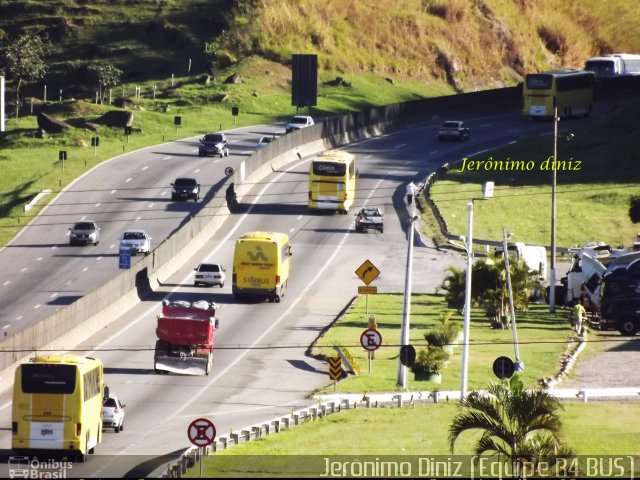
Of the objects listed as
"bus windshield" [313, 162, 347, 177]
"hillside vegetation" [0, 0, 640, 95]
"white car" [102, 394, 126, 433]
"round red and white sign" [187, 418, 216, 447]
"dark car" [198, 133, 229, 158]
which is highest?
"hillside vegetation" [0, 0, 640, 95]

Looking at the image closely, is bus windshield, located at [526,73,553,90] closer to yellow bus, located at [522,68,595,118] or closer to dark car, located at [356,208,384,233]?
yellow bus, located at [522,68,595,118]

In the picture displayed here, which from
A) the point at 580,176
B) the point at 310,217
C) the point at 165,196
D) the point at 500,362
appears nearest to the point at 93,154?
the point at 165,196

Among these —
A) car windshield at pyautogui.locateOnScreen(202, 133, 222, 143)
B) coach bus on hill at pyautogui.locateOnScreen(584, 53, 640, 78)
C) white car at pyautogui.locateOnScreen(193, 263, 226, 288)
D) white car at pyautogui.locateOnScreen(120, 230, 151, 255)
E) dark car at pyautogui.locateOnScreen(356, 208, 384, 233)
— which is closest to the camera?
white car at pyautogui.locateOnScreen(193, 263, 226, 288)

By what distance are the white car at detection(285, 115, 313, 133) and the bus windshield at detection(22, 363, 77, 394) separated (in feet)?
277

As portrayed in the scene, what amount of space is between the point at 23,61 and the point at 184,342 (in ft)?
332

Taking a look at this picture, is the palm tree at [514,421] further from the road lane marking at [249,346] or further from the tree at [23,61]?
the tree at [23,61]

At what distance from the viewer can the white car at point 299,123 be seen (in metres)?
128

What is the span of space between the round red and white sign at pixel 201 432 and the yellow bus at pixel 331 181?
58.1 metres

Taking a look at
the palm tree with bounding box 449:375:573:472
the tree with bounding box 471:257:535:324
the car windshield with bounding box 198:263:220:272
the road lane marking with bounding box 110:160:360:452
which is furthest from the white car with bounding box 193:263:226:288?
the palm tree with bounding box 449:375:573:472

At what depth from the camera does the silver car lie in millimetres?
91125

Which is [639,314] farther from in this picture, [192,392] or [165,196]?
[165,196]

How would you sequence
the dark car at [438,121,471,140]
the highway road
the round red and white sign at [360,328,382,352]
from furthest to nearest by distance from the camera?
1. the dark car at [438,121,471,140]
2. the round red and white sign at [360,328,382,352]
3. the highway road

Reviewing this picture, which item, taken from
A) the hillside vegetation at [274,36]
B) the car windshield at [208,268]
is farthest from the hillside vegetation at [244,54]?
the car windshield at [208,268]

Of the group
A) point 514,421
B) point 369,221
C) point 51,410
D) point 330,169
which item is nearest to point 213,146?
point 330,169
